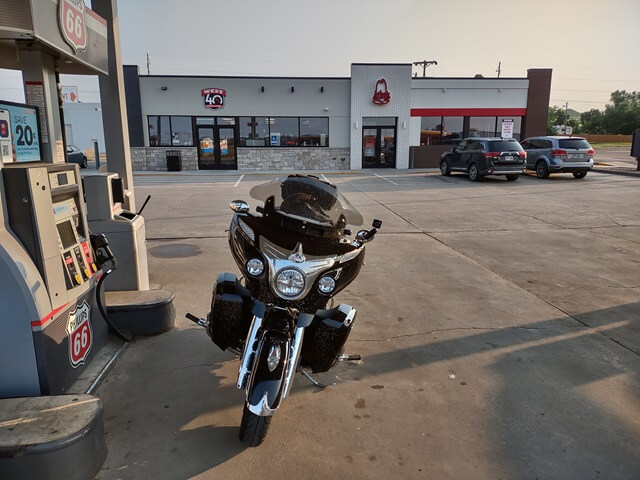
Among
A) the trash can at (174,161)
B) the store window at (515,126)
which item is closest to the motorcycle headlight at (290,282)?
the trash can at (174,161)

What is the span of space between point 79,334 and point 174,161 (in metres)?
22.2

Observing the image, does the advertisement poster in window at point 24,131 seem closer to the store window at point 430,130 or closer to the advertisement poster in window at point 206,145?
the advertisement poster in window at point 206,145

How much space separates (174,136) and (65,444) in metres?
24.1

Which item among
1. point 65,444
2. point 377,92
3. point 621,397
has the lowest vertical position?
point 621,397

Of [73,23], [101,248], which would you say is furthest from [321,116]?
[101,248]

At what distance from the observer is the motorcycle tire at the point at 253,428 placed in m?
2.90

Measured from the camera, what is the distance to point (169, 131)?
81.1 ft

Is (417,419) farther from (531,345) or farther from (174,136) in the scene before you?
(174,136)

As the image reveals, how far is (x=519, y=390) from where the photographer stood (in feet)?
12.1

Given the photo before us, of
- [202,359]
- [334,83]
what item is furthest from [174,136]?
[202,359]

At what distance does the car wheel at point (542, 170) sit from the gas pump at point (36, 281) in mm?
19675

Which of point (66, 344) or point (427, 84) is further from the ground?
point (427, 84)

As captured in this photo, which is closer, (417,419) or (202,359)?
(417,419)

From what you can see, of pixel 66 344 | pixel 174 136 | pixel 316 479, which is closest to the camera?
pixel 316 479
